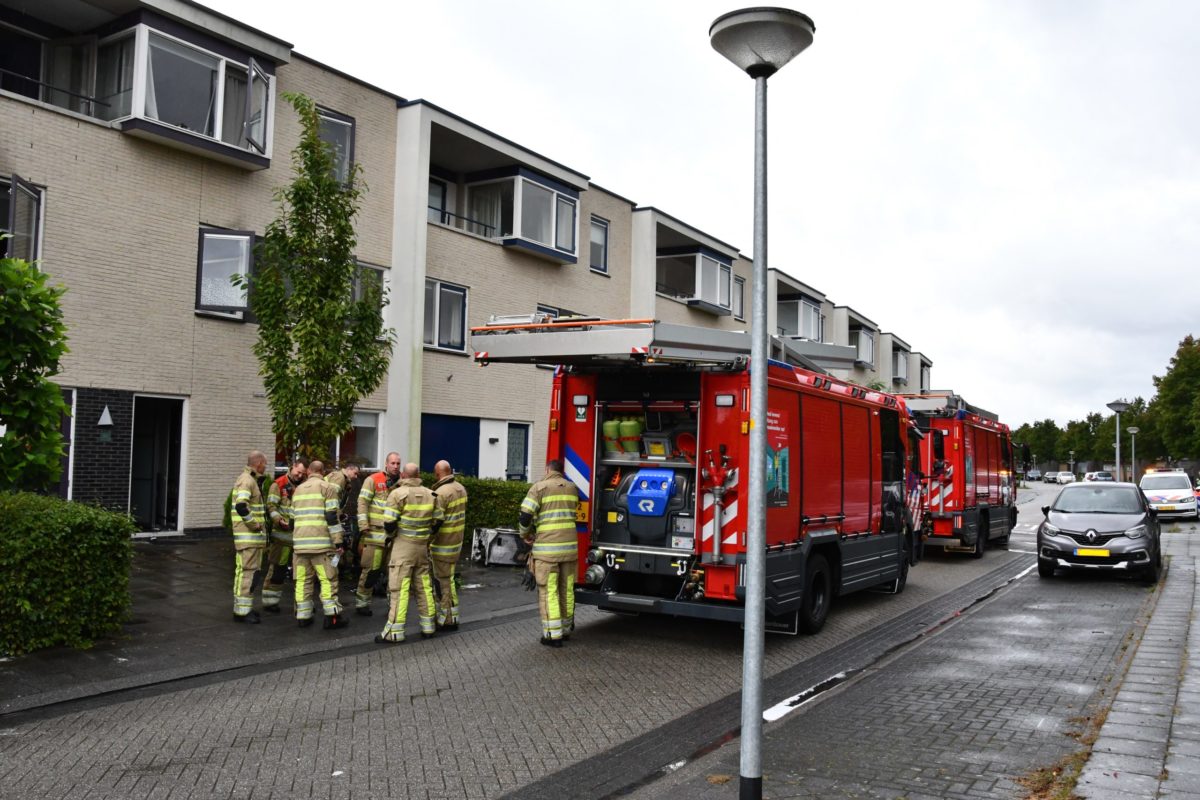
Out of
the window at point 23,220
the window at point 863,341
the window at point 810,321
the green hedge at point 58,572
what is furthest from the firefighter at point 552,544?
the window at point 863,341

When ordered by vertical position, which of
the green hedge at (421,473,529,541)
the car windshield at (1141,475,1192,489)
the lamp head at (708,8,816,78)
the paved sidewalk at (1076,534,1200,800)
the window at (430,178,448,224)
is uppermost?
the window at (430,178,448,224)

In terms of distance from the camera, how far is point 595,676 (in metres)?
8.00

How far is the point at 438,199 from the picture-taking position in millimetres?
22109

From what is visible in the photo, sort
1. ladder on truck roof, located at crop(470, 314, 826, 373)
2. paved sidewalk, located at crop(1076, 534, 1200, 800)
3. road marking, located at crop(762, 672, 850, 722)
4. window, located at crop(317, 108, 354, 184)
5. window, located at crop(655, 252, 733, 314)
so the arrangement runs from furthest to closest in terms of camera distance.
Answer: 1. window, located at crop(655, 252, 733, 314)
2. window, located at crop(317, 108, 354, 184)
3. ladder on truck roof, located at crop(470, 314, 826, 373)
4. road marking, located at crop(762, 672, 850, 722)
5. paved sidewalk, located at crop(1076, 534, 1200, 800)

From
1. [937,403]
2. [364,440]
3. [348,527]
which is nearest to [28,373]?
[348,527]

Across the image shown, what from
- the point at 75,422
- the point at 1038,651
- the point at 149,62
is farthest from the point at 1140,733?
the point at 149,62

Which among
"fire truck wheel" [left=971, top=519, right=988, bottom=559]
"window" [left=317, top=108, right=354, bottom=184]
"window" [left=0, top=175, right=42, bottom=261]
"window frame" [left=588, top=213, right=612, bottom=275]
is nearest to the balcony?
"window" [left=0, top=175, right=42, bottom=261]

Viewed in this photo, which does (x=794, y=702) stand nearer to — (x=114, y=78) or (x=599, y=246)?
(x=114, y=78)

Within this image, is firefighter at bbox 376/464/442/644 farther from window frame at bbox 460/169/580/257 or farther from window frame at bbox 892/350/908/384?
window frame at bbox 892/350/908/384

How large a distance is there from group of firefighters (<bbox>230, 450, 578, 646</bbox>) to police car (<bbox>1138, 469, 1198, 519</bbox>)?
86.0ft

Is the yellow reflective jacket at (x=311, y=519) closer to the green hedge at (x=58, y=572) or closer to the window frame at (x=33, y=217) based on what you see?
the green hedge at (x=58, y=572)

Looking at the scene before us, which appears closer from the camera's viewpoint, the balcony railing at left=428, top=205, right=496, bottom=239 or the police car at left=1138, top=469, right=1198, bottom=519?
the balcony railing at left=428, top=205, right=496, bottom=239

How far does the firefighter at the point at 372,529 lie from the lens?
10.0 metres

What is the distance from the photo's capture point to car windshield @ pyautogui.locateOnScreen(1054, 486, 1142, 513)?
49.1ft
